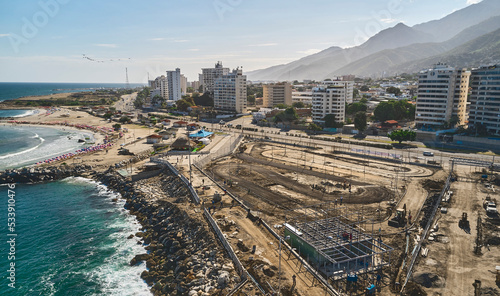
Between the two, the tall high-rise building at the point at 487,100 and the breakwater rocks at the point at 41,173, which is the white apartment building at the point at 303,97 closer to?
the tall high-rise building at the point at 487,100

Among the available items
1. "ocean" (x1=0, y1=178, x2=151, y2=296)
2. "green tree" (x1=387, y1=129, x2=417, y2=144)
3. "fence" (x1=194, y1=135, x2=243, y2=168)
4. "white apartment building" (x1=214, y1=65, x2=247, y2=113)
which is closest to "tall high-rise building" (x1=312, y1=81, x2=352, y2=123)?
"green tree" (x1=387, y1=129, x2=417, y2=144)

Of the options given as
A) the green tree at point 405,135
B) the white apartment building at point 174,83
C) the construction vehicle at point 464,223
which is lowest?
the construction vehicle at point 464,223

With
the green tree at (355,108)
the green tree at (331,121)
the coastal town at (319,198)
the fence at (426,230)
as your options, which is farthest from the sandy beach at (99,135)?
the green tree at (355,108)

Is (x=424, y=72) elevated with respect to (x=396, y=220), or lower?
elevated

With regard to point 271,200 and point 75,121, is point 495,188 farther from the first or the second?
point 75,121

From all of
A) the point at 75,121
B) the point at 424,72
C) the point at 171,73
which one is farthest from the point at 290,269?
the point at 171,73

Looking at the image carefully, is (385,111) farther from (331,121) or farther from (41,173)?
(41,173)

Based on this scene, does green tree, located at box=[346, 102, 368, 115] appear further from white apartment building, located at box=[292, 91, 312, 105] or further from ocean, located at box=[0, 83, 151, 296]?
ocean, located at box=[0, 83, 151, 296]
